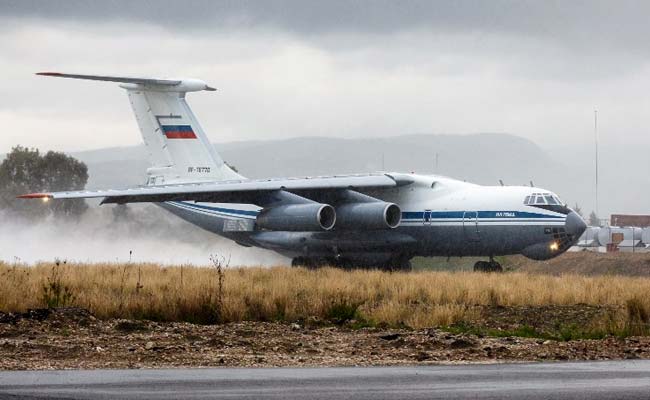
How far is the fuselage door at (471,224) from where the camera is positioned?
37.3 meters

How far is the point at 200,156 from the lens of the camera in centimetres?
4331

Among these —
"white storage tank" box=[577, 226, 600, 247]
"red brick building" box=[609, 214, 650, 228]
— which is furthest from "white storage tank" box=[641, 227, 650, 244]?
"red brick building" box=[609, 214, 650, 228]

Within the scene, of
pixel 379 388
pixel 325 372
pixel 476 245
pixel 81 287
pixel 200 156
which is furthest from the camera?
pixel 200 156

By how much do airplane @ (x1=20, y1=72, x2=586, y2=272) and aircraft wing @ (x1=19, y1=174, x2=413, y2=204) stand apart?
3cm

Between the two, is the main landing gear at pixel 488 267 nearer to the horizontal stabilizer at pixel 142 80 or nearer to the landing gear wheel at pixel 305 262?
the landing gear wheel at pixel 305 262

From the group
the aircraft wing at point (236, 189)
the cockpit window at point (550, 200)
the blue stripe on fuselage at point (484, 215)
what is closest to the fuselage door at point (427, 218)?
the blue stripe on fuselage at point (484, 215)

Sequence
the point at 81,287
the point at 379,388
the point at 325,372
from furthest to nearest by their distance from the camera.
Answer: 1. the point at 81,287
2. the point at 325,372
3. the point at 379,388

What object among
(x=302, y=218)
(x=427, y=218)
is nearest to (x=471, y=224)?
(x=427, y=218)

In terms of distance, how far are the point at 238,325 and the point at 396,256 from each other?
20.5 m

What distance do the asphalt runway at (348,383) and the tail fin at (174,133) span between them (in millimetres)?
29692

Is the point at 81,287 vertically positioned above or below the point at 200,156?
below

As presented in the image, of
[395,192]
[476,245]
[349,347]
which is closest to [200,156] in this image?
[395,192]

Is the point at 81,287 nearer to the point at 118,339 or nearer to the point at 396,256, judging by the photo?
the point at 118,339

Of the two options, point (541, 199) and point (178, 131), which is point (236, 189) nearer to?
point (178, 131)
